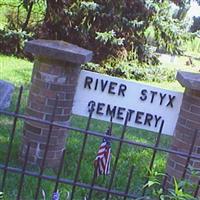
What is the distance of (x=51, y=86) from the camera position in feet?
16.2

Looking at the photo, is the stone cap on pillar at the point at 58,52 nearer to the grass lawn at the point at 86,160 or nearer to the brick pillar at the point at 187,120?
the brick pillar at the point at 187,120

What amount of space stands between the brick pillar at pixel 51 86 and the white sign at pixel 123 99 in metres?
0.52

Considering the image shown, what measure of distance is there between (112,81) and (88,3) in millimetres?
8797

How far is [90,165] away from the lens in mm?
5410

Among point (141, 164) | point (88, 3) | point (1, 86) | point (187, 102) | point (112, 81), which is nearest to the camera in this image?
point (112, 81)

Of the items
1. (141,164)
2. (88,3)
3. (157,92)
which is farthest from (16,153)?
(88,3)

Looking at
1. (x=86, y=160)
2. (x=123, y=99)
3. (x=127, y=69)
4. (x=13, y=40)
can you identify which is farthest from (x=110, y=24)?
(x=123, y=99)

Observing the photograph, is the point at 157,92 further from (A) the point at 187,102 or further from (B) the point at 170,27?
(B) the point at 170,27

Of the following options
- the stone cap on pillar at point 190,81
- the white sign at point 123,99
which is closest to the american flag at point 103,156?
the white sign at point 123,99

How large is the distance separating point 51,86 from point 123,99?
100 cm

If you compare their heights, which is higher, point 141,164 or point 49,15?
point 49,15

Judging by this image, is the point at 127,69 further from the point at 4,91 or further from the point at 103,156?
the point at 103,156

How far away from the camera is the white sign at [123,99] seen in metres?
4.14

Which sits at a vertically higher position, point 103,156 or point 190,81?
point 190,81
